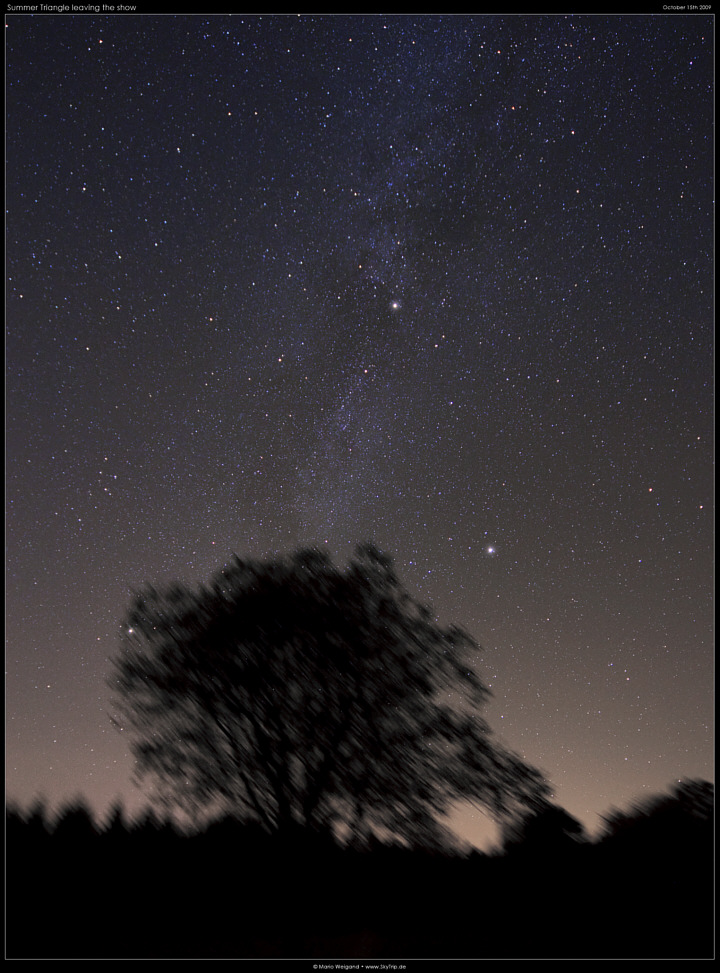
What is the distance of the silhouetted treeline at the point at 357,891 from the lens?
7996 mm

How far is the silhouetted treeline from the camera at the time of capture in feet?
26.2

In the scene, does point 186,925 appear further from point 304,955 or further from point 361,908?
point 361,908

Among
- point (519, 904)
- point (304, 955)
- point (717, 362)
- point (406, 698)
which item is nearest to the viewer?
point (717, 362)

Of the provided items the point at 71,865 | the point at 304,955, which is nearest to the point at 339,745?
the point at 304,955

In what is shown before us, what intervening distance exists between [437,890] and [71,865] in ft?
18.2

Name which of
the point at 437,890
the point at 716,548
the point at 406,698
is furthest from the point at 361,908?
the point at 716,548

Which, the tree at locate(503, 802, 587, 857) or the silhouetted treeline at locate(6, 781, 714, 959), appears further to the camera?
the tree at locate(503, 802, 587, 857)

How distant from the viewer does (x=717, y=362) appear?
7898 millimetres

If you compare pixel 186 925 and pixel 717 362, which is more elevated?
pixel 717 362

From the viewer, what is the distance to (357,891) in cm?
1008

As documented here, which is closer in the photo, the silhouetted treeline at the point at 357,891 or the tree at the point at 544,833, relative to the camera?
the silhouetted treeline at the point at 357,891
